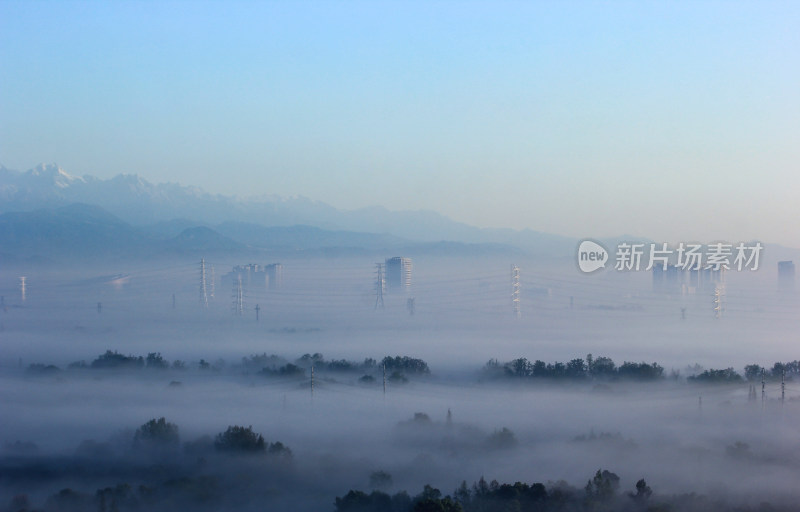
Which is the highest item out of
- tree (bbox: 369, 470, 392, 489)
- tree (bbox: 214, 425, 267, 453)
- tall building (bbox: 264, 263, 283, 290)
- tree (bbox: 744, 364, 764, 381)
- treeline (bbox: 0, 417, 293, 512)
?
tall building (bbox: 264, 263, 283, 290)

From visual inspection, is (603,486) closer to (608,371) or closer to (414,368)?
(608,371)

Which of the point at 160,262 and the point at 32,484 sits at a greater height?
the point at 160,262

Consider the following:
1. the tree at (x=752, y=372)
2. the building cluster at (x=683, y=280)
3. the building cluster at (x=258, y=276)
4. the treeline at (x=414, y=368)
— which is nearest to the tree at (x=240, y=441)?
the treeline at (x=414, y=368)

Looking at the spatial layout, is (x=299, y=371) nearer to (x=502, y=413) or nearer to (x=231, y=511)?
(x=502, y=413)

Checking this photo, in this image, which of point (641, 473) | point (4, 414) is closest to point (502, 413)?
point (641, 473)

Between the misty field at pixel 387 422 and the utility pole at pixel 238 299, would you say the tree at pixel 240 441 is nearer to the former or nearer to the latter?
the misty field at pixel 387 422

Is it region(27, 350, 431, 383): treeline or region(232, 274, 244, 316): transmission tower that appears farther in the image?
region(232, 274, 244, 316): transmission tower

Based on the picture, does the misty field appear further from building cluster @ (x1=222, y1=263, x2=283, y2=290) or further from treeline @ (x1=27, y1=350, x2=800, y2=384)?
building cluster @ (x1=222, y1=263, x2=283, y2=290)

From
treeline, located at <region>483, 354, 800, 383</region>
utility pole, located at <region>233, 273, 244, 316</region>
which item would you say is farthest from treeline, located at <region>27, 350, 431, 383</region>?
utility pole, located at <region>233, 273, 244, 316</region>
